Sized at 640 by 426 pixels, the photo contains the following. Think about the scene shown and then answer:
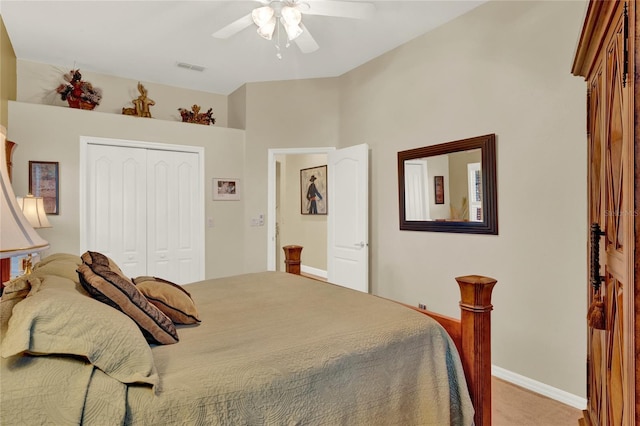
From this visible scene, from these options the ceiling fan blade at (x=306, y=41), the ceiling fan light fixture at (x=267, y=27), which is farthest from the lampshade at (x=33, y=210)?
the ceiling fan blade at (x=306, y=41)

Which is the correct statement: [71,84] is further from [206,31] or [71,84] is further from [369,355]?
[369,355]

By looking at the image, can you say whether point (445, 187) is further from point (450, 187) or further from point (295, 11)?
point (295, 11)

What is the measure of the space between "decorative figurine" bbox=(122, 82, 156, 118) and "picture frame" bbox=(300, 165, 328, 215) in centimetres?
300

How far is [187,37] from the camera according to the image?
3.40 meters

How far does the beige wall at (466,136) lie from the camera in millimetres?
2326

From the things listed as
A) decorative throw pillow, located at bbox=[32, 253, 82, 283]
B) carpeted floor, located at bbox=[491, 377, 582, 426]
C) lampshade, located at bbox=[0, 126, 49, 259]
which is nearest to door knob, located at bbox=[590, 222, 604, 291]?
carpeted floor, located at bbox=[491, 377, 582, 426]

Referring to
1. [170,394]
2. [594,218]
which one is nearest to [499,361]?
[594,218]

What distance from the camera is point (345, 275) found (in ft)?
13.3

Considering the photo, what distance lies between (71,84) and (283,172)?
13.3 ft

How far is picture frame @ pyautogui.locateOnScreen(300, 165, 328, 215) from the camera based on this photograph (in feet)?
21.0

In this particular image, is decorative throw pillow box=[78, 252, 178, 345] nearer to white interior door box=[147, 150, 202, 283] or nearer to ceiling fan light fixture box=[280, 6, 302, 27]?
ceiling fan light fixture box=[280, 6, 302, 27]

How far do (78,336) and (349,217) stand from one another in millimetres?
3202

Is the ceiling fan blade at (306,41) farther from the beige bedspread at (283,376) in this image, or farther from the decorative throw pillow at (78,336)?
the decorative throw pillow at (78,336)

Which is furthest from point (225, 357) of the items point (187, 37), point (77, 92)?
point (77, 92)
